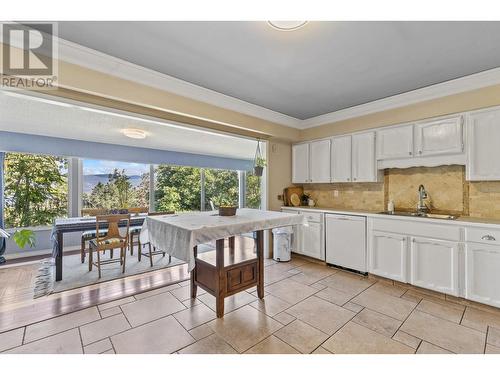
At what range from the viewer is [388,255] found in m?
3.12

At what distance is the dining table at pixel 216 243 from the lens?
77.7 inches

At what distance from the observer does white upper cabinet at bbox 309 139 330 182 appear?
411 cm

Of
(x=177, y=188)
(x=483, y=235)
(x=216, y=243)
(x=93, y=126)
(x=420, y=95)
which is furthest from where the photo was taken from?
(x=177, y=188)

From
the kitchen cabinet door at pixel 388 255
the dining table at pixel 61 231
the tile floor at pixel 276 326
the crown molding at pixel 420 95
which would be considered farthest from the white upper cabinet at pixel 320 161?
the dining table at pixel 61 231

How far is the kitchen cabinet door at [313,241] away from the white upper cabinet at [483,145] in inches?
80.6

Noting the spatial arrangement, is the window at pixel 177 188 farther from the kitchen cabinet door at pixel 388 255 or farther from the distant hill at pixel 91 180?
the kitchen cabinet door at pixel 388 255

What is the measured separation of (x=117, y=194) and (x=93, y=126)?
2.03 meters

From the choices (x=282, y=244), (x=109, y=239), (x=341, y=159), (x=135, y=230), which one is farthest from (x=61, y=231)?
(x=341, y=159)

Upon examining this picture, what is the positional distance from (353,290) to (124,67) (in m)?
3.69

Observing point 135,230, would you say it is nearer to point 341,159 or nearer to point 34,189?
point 34,189

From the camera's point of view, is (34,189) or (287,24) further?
(34,189)

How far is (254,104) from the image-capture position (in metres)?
3.57

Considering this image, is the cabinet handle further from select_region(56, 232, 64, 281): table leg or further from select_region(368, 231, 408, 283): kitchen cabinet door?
select_region(56, 232, 64, 281): table leg

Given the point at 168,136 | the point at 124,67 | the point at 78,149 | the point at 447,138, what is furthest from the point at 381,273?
the point at 78,149
